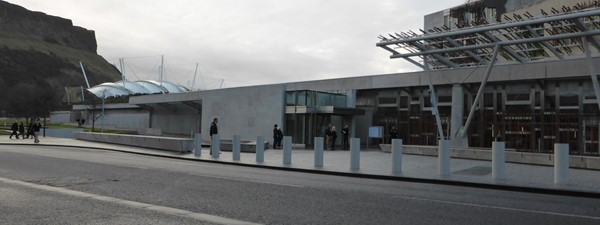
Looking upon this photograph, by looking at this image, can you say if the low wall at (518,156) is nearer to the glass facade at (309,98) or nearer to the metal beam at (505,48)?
the metal beam at (505,48)

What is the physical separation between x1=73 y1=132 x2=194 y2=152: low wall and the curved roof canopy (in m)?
65.9

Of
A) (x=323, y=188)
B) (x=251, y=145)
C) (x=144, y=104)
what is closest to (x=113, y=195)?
(x=323, y=188)

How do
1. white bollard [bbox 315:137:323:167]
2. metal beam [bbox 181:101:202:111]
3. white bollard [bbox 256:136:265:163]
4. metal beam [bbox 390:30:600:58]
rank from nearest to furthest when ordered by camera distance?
white bollard [bbox 315:137:323:167] < metal beam [bbox 390:30:600:58] < white bollard [bbox 256:136:265:163] < metal beam [bbox 181:101:202:111]

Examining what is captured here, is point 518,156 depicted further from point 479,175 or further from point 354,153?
point 354,153

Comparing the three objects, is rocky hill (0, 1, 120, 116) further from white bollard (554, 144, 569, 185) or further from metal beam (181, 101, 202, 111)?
white bollard (554, 144, 569, 185)

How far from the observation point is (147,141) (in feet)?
90.2

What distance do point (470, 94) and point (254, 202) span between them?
962 inches

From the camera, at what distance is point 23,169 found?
1354cm

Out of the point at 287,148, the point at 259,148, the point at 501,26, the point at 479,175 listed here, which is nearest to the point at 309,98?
the point at 259,148

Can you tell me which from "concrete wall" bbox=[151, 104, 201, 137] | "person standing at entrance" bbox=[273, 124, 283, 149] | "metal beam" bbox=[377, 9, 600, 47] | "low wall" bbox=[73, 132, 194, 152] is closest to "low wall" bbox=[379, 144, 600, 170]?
"metal beam" bbox=[377, 9, 600, 47]

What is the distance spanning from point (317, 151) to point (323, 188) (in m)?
6.06

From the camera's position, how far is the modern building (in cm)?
2045

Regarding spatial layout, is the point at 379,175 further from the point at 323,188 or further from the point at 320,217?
the point at 320,217

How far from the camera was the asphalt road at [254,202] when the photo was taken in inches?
276
